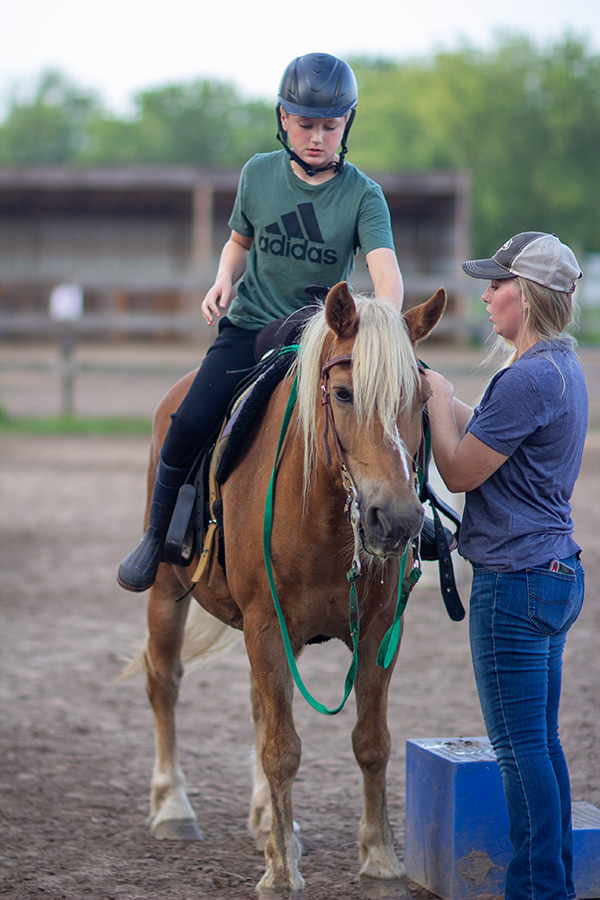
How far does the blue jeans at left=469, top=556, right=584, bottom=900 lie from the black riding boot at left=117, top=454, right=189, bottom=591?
1.37 metres

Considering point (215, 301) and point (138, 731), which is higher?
point (215, 301)

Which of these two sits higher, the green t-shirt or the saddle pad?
the green t-shirt

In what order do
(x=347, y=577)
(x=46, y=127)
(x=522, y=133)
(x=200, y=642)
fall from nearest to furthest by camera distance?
(x=347, y=577)
(x=200, y=642)
(x=522, y=133)
(x=46, y=127)

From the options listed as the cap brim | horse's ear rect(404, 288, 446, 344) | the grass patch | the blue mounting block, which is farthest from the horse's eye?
the grass patch

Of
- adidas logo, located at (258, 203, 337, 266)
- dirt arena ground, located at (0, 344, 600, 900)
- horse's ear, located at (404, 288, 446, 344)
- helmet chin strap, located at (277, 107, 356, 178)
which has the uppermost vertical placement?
helmet chin strap, located at (277, 107, 356, 178)

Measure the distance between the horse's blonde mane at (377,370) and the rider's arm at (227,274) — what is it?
718 mm

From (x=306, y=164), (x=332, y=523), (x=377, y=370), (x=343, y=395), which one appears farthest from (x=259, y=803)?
(x=306, y=164)

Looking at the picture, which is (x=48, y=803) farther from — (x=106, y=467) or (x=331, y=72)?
(x=106, y=467)

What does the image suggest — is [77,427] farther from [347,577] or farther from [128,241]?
[347,577]

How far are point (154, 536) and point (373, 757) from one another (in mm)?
1151

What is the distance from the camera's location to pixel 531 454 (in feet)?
Answer: 8.84

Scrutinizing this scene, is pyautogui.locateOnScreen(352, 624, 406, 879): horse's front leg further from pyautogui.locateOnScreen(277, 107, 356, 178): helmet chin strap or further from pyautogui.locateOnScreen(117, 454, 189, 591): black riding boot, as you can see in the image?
pyautogui.locateOnScreen(277, 107, 356, 178): helmet chin strap

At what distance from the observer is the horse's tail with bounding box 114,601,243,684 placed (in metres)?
4.30

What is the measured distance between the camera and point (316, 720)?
5023 millimetres
